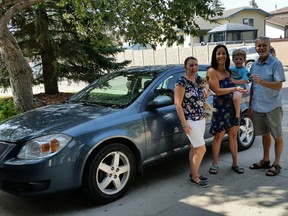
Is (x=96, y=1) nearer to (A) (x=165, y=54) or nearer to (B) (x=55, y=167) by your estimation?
(B) (x=55, y=167)

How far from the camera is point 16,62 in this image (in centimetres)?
768

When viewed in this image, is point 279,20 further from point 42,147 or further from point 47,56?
point 42,147

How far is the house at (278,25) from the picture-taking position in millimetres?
48125

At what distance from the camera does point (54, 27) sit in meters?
12.2

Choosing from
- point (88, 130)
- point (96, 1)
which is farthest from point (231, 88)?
point (96, 1)

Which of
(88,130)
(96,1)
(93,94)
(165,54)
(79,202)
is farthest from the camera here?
(165,54)

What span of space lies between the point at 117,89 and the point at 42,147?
1.61 meters

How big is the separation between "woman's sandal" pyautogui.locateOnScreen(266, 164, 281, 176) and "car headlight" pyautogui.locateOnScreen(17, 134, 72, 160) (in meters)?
2.69

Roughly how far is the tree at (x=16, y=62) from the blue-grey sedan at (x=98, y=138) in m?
3.15

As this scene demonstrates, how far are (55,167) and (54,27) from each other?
31.7ft

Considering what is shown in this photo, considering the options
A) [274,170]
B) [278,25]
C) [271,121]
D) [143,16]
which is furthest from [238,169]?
[278,25]

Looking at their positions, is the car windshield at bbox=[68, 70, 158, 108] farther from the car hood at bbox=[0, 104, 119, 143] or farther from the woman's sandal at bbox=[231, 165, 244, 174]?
the woman's sandal at bbox=[231, 165, 244, 174]

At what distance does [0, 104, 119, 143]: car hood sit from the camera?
147 inches

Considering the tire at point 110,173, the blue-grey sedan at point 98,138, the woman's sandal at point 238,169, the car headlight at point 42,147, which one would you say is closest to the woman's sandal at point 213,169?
the woman's sandal at point 238,169
